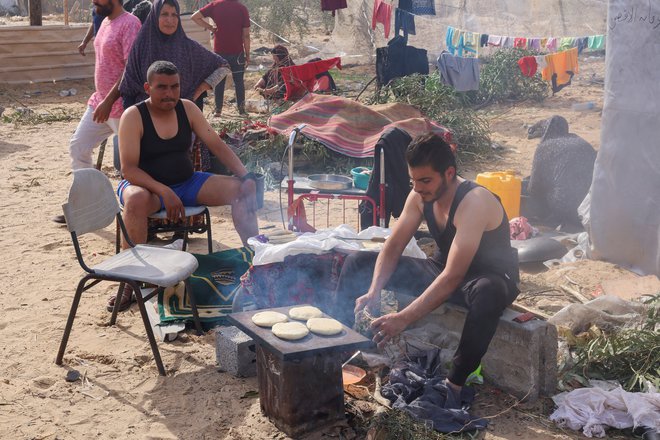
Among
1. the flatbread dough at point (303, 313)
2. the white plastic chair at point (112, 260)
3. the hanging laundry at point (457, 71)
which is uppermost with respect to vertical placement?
the hanging laundry at point (457, 71)

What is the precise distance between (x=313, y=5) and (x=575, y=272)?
731 inches

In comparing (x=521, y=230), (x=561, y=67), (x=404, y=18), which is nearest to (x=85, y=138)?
(x=521, y=230)

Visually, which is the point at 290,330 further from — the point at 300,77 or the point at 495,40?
the point at 495,40

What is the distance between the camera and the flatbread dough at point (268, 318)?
3711mm

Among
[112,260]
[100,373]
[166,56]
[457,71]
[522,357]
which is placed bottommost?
[100,373]

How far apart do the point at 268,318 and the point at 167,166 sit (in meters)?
2.04

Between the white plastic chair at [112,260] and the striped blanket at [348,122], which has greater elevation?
the striped blanket at [348,122]

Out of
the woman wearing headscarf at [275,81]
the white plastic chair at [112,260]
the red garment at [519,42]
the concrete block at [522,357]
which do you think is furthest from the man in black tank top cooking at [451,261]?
the red garment at [519,42]

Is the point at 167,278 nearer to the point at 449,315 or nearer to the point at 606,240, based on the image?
the point at 449,315

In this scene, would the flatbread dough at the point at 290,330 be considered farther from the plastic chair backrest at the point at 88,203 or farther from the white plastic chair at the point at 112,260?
the plastic chair backrest at the point at 88,203

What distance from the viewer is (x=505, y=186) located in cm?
666

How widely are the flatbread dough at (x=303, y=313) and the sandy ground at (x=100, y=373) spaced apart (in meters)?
0.51

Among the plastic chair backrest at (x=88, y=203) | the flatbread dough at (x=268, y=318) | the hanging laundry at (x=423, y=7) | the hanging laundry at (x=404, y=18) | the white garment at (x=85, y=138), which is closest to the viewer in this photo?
the flatbread dough at (x=268, y=318)

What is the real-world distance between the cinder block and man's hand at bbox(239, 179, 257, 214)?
1362mm
